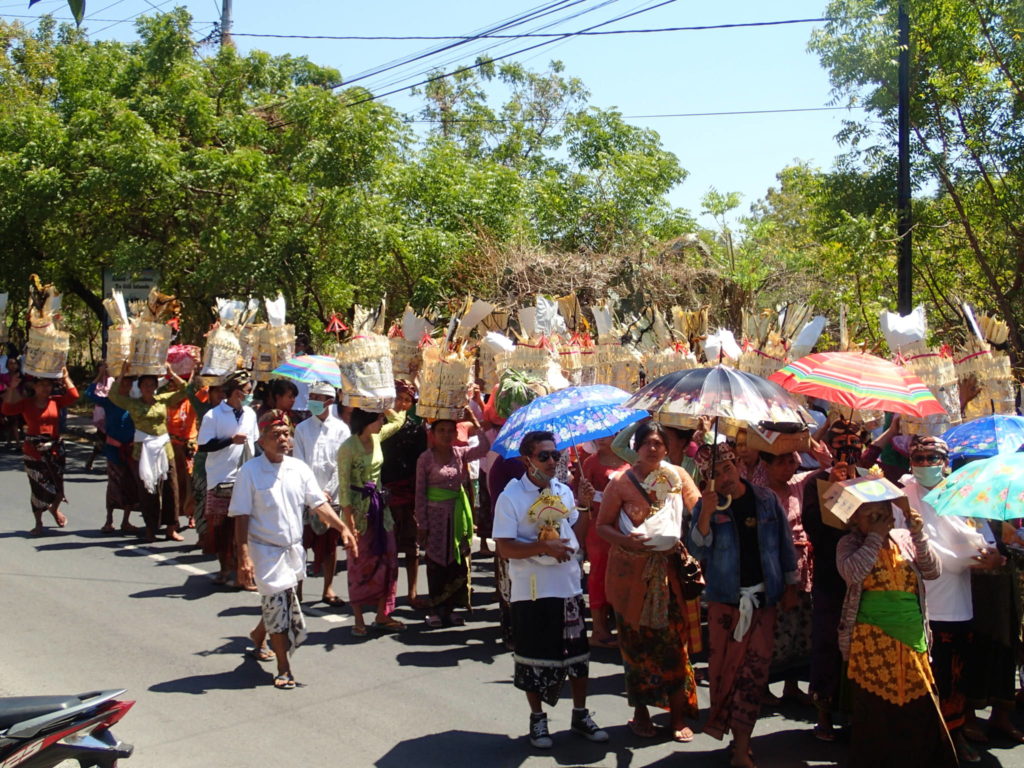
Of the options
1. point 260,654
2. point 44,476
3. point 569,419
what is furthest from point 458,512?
point 44,476

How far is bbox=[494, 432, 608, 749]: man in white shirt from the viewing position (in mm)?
5812

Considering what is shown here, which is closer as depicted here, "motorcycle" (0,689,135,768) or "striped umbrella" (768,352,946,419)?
"motorcycle" (0,689,135,768)

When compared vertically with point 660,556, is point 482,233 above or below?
above

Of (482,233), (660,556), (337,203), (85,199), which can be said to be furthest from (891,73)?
(85,199)

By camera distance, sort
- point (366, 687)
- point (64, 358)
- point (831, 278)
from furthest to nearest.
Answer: point (831, 278), point (64, 358), point (366, 687)

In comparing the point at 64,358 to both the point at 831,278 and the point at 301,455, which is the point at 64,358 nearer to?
the point at 301,455

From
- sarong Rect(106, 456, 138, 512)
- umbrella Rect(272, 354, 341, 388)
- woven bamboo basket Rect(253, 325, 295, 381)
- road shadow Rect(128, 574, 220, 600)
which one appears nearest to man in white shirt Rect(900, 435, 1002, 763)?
umbrella Rect(272, 354, 341, 388)

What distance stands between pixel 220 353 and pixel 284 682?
4.24 metres

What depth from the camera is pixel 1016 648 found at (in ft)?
19.9

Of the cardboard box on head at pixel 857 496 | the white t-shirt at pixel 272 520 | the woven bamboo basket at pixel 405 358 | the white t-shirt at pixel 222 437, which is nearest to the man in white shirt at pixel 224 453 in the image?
the white t-shirt at pixel 222 437

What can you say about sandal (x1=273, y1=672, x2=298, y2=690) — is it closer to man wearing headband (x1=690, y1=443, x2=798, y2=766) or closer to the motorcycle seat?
the motorcycle seat

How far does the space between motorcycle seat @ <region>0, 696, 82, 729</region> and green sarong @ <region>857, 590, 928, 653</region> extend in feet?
11.8

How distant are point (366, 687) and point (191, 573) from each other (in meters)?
3.57

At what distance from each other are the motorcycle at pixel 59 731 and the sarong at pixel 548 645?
6.63ft
